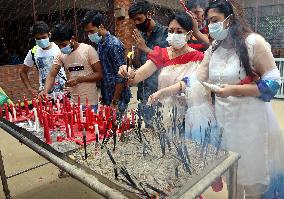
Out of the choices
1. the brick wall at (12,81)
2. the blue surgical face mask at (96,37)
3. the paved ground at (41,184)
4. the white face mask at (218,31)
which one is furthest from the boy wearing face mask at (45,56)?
the brick wall at (12,81)

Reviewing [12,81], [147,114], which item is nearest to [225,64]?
[147,114]

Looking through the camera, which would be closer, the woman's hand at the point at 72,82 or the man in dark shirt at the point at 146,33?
the man in dark shirt at the point at 146,33

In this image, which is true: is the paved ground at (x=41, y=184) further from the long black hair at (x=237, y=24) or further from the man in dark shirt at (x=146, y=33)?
the long black hair at (x=237, y=24)

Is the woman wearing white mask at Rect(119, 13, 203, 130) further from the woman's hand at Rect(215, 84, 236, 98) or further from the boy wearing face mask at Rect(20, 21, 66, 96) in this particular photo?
the boy wearing face mask at Rect(20, 21, 66, 96)

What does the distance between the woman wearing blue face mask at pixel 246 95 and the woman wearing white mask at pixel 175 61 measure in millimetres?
248

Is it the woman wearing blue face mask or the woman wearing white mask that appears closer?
the woman wearing blue face mask

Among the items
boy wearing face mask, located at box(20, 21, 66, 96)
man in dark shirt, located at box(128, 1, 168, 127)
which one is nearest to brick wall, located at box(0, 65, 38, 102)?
boy wearing face mask, located at box(20, 21, 66, 96)

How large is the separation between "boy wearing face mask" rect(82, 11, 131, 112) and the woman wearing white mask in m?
0.57

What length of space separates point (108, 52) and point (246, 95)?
1.40 m

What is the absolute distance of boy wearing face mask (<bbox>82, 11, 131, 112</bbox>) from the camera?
8.66ft

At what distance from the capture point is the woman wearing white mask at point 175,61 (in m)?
2.07

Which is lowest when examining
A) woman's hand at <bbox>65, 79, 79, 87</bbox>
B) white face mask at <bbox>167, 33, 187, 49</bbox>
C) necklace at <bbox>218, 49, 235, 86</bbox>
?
woman's hand at <bbox>65, 79, 79, 87</bbox>

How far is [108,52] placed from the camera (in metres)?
2.65

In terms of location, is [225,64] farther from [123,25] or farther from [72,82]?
[123,25]
